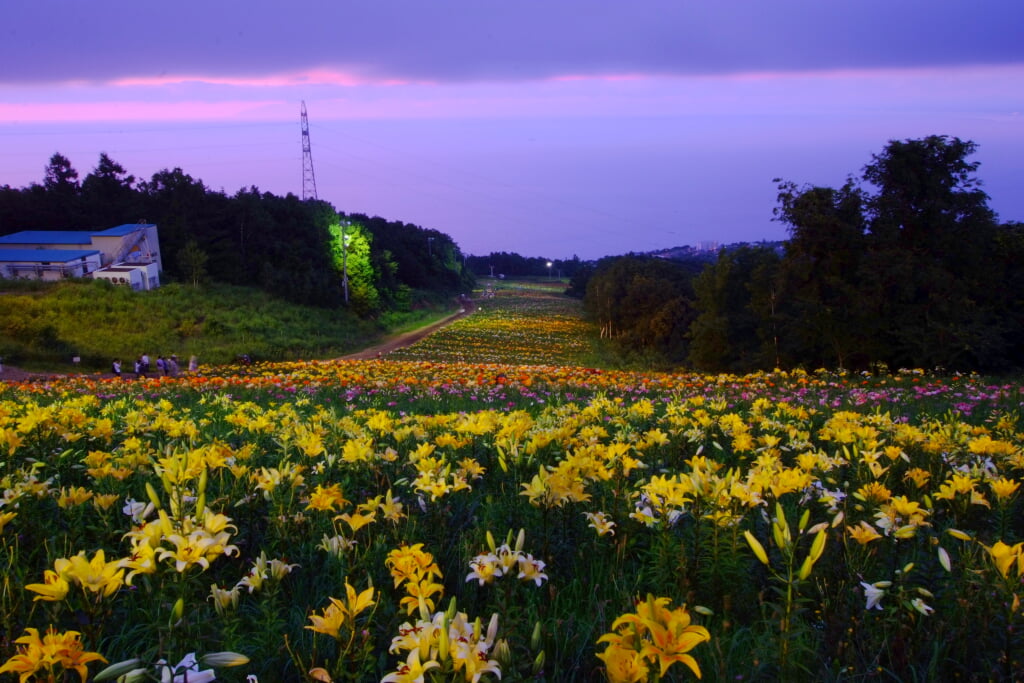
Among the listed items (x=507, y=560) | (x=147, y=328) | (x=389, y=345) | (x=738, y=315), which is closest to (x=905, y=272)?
(x=738, y=315)

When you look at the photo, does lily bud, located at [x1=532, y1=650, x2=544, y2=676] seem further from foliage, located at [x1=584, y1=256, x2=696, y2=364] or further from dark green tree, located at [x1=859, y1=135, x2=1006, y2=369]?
foliage, located at [x1=584, y1=256, x2=696, y2=364]

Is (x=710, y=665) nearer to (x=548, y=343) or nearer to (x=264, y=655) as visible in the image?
(x=264, y=655)

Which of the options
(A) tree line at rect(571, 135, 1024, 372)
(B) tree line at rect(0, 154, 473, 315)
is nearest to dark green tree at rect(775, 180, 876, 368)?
(A) tree line at rect(571, 135, 1024, 372)

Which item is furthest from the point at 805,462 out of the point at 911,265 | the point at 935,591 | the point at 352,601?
the point at 911,265

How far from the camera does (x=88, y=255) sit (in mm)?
44938

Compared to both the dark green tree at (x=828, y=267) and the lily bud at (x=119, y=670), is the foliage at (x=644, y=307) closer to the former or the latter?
the dark green tree at (x=828, y=267)

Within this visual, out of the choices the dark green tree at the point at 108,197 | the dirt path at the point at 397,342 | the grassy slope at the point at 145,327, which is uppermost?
the dark green tree at the point at 108,197

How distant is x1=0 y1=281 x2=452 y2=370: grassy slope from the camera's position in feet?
92.8

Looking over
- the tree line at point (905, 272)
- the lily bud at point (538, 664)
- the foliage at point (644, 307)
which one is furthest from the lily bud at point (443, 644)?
the foliage at point (644, 307)

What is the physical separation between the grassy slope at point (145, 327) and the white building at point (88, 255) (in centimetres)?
427

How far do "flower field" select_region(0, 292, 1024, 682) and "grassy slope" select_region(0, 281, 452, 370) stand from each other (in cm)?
2885

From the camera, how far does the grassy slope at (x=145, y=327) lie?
28297 millimetres

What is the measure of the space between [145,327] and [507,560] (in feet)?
122

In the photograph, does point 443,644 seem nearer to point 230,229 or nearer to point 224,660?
point 224,660
